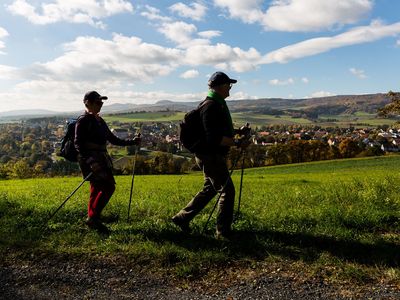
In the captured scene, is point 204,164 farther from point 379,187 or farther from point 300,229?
point 379,187

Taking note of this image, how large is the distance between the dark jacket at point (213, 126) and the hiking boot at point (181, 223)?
4.12 ft

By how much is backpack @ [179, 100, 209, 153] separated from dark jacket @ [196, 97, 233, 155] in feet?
0.23

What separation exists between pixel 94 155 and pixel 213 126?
2.34 meters

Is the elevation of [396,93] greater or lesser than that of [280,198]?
greater

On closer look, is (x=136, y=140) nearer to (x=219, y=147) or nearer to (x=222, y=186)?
(x=219, y=147)

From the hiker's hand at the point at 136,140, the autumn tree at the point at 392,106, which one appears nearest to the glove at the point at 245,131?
the hiker's hand at the point at 136,140

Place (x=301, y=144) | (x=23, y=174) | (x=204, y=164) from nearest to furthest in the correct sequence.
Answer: (x=204, y=164)
(x=23, y=174)
(x=301, y=144)

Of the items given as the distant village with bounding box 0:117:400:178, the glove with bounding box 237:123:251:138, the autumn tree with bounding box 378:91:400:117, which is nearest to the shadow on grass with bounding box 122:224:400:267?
the glove with bounding box 237:123:251:138

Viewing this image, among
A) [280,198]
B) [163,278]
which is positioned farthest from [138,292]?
[280,198]

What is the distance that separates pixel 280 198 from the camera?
1012cm

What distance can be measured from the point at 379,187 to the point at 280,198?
8.11 feet

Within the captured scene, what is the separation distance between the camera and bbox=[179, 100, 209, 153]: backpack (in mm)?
6254

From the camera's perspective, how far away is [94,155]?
270 inches

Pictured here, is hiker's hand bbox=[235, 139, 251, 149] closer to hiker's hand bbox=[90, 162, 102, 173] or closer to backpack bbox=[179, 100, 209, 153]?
backpack bbox=[179, 100, 209, 153]
